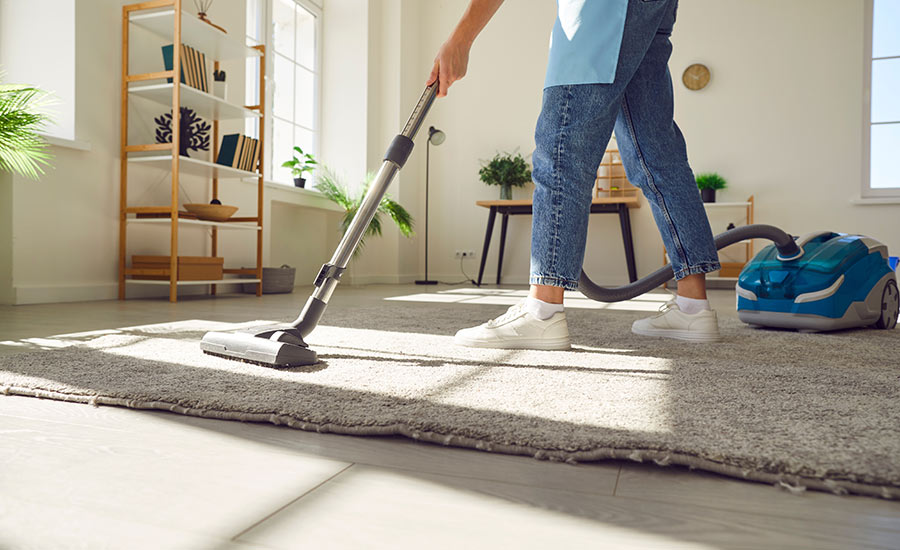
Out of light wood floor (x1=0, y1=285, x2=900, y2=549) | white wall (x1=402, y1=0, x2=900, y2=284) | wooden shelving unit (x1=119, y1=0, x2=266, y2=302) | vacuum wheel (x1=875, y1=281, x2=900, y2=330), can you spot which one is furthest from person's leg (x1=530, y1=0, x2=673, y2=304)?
white wall (x1=402, y1=0, x2=900, y2=284)

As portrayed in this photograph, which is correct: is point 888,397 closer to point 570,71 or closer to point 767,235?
point 570,71

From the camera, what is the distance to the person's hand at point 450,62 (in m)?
1.17

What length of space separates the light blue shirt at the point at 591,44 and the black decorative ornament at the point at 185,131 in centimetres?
215

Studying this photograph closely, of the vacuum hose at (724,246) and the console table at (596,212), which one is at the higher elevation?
the console table at (596,212)

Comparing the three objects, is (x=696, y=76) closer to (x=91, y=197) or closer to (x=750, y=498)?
(x=91, y=197)

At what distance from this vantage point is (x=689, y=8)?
4863 mm

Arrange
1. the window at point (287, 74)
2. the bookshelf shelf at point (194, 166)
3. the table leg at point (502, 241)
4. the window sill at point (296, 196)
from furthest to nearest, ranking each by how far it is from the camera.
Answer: the table leg at point (502, 241) < the window at point (287, 74) < the window sill at point (296, 196) < the bookshelf shelf at point (194, 166)

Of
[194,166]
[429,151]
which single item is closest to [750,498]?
[194,166]

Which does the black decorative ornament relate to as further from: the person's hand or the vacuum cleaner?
the vacuum cleaner

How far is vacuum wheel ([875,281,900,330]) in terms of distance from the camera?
1664 millimetres

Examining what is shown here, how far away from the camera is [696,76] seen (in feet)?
15.8

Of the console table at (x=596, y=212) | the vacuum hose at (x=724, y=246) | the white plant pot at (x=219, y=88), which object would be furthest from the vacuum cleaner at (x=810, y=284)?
the console table at (x=596, y=212)

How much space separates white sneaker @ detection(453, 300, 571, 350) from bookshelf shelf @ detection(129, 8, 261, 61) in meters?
2.25

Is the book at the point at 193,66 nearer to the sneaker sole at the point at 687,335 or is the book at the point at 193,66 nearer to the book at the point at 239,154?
the book at the point at 239,154
